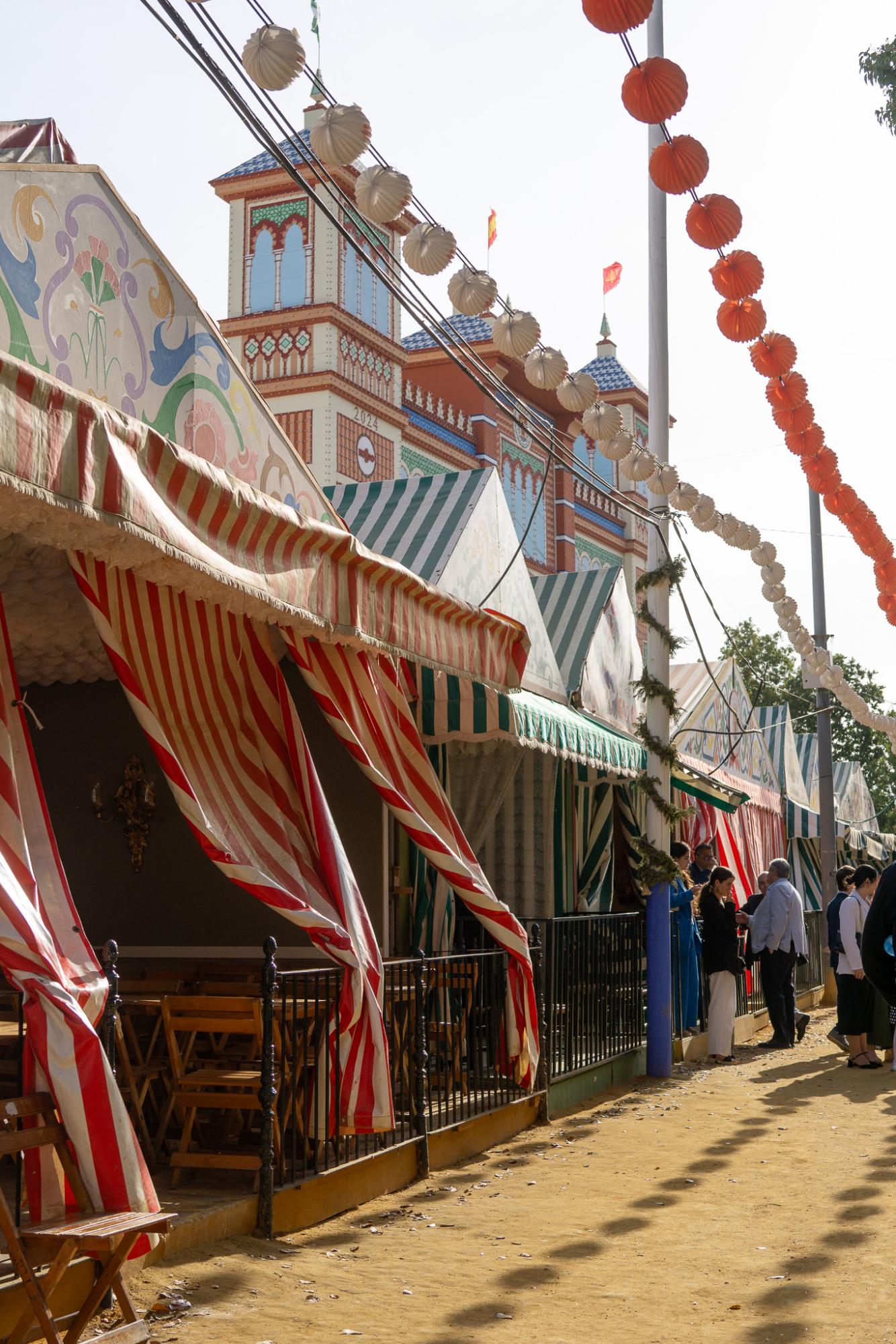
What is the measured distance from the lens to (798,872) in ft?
80.5

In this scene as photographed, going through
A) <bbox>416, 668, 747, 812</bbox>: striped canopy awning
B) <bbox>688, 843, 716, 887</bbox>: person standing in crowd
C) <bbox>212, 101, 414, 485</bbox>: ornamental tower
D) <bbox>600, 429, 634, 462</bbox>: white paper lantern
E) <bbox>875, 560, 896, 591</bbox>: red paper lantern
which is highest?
<bbox>212, 101, 414, 485</bbox>: ornamental tower

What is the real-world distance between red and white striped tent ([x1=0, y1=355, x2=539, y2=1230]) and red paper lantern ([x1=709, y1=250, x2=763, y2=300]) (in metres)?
2.64

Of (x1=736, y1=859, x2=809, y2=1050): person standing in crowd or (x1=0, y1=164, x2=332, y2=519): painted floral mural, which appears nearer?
(x1=0, y1=164, x2=332, y2=519): painted floral mural

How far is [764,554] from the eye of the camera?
1417 cm

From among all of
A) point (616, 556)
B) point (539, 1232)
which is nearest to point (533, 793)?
point (539, 1232)

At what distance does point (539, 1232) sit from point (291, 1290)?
5.16 ft

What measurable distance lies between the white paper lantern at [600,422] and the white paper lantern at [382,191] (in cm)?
288

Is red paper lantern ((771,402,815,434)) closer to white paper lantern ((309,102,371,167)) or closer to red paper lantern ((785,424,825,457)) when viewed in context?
red paper lantern ((785,424,825,457))

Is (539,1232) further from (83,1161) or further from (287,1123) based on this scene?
(83,1161)

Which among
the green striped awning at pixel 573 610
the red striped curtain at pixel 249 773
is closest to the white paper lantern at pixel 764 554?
the green striped awning at pixel 573 610

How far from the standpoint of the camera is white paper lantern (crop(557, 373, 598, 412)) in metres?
9.63

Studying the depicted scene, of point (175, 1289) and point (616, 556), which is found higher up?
point (616, 556)

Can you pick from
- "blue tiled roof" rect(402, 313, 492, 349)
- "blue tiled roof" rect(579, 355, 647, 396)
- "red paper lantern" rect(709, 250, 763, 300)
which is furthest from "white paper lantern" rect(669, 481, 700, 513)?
"blue tiled roof" rect(579, 355, 647, 396)

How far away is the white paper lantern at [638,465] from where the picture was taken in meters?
11.3
